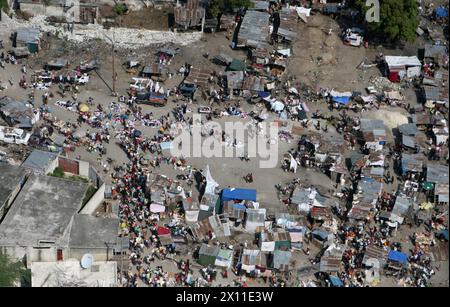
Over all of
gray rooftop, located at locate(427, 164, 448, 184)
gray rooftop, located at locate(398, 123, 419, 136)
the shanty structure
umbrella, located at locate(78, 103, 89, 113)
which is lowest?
umbrella, located at locate(78, 103, 89, 113)

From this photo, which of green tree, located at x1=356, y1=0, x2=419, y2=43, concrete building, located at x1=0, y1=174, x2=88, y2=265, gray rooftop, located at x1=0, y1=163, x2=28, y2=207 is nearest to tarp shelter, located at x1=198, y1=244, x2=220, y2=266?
concrete building, located at x1=0, y1=174, x2=88, y2=265

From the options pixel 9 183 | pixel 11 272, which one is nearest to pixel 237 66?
pixel 9 183

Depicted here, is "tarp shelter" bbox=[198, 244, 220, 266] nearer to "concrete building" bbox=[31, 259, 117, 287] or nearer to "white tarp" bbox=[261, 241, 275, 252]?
"white tarp" bbox=[261, 241, 275, 252]

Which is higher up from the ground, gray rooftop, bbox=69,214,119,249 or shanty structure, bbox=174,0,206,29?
shanty structure, bbox=174,0,206,29

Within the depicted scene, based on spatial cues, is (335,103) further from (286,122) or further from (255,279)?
(255,279)

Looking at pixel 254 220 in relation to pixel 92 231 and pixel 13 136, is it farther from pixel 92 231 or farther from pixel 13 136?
pixel 13 136
